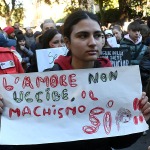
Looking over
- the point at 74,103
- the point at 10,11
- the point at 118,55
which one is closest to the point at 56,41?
the point at 118,55

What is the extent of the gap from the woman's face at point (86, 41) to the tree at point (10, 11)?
23233 millimetres

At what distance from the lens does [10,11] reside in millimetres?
27250

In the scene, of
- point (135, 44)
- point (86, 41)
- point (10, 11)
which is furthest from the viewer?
point (10, 11)

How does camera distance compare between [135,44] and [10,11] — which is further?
[10,11]

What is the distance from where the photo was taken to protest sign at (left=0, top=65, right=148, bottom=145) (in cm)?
183

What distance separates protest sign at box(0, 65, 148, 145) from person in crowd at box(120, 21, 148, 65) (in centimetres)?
390

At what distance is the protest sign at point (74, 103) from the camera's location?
183 cm

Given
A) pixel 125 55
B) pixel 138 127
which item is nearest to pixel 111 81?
pixel 138 127

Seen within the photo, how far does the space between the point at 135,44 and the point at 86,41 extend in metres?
4.38

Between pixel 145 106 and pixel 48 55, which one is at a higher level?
pixel 145 106

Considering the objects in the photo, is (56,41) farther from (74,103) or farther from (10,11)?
(10,11)

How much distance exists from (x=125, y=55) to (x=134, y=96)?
2972 millimetres

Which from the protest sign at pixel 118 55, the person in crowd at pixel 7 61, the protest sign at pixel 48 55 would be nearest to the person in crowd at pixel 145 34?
the protest sign at pixel 118 55

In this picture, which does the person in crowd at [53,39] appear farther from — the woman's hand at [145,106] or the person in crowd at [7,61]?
the woman's hand at [145,106]
